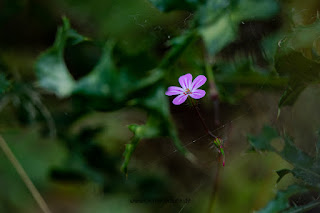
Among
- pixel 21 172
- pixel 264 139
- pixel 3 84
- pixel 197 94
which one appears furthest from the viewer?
pixel 21 172

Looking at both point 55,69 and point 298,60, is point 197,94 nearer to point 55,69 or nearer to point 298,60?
point 298,60

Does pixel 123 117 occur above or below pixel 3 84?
below

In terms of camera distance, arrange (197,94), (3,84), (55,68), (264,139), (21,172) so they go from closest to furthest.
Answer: (197,94) < (264,139) < (55,68) < (3,84) < (21,172)

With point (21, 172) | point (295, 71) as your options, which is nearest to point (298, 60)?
point (295, 71)

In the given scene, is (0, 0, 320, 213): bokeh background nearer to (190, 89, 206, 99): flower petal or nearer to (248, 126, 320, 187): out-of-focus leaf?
(248, 126, 320, 187): out-of-focus leaf

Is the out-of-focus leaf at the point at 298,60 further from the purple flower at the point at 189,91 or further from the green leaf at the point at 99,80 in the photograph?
the green leaf at the point at 99,80

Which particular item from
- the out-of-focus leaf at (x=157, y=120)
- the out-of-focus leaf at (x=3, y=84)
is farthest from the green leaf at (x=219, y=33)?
the out-of-focus leaf at (x=3, y=84)
